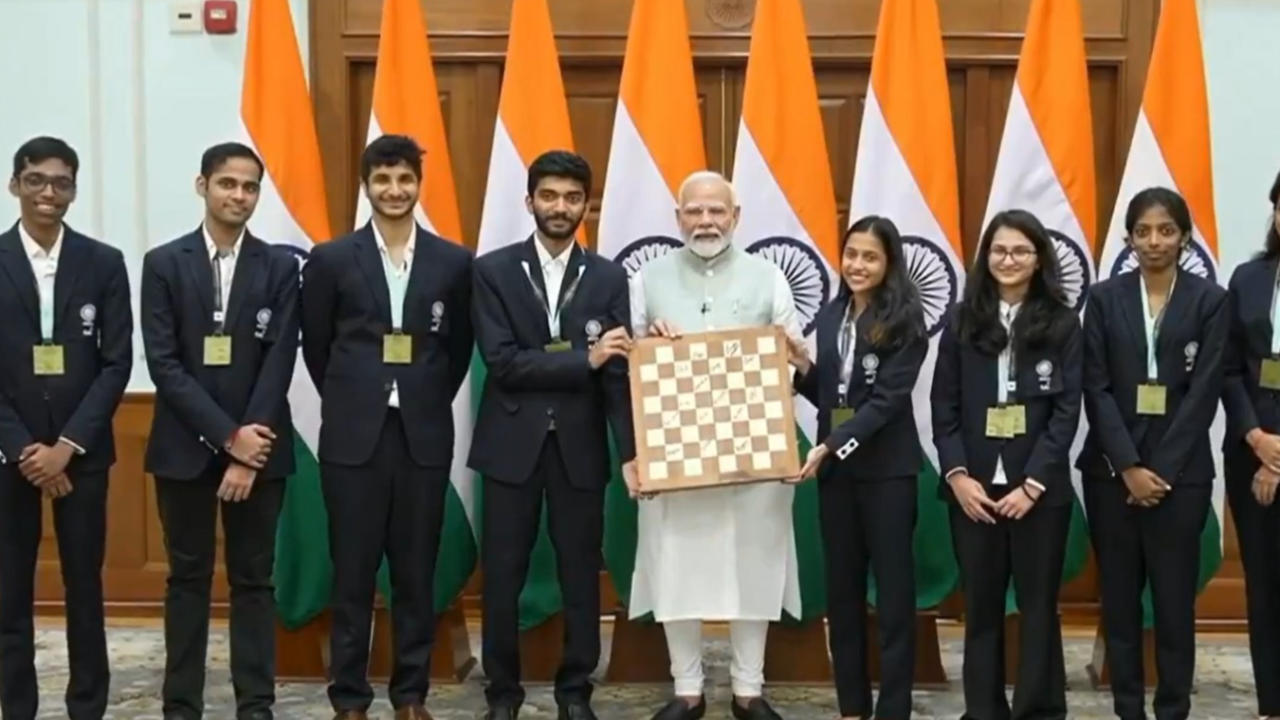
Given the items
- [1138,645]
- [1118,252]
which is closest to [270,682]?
[1138,645]

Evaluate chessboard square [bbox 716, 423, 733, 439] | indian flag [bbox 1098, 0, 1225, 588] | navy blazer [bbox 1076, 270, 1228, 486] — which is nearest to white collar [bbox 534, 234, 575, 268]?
chessboard square [bbox 716, 423, 733, 439]

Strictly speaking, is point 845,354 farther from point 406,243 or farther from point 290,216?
point 290,216

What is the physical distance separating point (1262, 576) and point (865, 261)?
4.61 ft

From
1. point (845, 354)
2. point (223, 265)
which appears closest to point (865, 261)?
point (845, 354)

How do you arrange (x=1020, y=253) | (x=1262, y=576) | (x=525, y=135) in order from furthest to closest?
(x=525, y=135) < (x=1262, y=576) < (x=1020, y=253)

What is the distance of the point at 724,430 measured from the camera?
A: 369 cm

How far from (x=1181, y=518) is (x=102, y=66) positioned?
4071 millimetres

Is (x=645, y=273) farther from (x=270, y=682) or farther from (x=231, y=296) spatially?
(x=270, y=682)

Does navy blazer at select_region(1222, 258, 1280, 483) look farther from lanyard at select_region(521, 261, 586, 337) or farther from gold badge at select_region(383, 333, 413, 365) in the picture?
gold badge at select_region(383, 333, 413, 365)

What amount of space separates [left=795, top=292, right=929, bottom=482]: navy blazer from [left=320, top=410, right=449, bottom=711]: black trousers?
42.6 inches

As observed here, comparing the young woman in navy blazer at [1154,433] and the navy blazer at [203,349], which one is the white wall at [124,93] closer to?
the navy blazer at [203,349]

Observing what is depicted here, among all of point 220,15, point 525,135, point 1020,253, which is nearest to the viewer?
point 1020,253

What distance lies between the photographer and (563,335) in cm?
383

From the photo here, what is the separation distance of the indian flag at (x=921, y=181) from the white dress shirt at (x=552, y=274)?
43.2 inches
